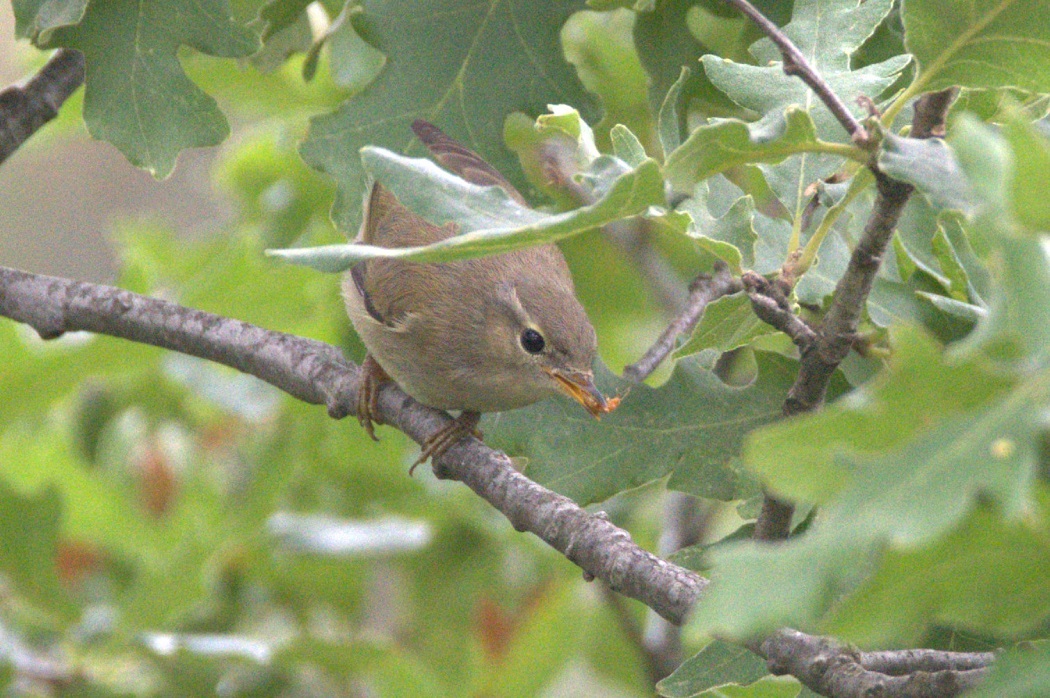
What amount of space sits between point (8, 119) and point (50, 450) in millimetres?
1634

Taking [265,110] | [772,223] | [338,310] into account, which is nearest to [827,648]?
[772,223]

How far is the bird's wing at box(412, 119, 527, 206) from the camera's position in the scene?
2.61 meters

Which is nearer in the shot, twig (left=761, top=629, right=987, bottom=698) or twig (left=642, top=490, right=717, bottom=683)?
twig (left=761, top=629, right=987, bottom=698)

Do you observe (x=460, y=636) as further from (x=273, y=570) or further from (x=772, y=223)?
(x=772, y=223)

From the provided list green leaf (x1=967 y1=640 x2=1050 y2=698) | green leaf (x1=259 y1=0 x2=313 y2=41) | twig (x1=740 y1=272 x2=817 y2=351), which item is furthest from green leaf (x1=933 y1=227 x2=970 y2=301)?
green leaf (x1=259 y1=0 x2=313 y2=41)

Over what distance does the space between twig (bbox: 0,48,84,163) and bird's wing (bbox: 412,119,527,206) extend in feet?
2.47

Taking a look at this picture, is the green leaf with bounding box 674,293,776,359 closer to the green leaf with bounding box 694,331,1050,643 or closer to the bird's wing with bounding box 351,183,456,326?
the green leaf with bounding box 694,331,1050,643

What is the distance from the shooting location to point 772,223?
2244 mm

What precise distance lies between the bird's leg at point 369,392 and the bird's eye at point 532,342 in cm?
37

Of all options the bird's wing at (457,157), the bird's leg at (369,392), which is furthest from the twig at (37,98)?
the bird's leg at (369,392)

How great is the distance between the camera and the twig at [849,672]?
57.2 inches

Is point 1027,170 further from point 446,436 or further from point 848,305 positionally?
point 446,436

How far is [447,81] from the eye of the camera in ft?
8.39

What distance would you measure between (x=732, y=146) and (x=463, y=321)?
1494 mm
